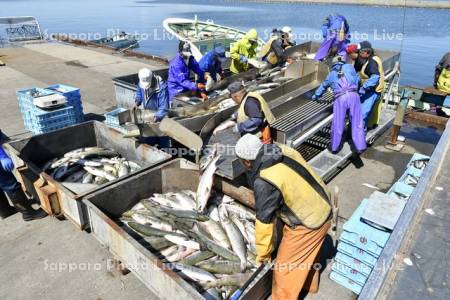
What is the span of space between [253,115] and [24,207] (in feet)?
12.6

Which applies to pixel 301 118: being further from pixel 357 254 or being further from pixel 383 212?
pixel 357 254

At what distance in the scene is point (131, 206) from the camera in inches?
185

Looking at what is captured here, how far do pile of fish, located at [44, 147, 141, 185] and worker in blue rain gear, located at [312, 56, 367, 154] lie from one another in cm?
380

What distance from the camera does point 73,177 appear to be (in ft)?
17.4

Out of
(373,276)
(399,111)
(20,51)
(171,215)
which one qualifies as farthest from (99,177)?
(20,51)

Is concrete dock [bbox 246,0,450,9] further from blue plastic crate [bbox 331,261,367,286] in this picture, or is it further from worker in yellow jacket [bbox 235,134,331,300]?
worker in yellow jacket [bbox 235,134,331,300]

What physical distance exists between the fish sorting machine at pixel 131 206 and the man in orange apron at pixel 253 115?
97 cm

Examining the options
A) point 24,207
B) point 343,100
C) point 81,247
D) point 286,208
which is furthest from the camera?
point 343,100

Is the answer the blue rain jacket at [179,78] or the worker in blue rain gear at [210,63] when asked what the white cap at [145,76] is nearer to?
the blue rain jacket at [179,78]

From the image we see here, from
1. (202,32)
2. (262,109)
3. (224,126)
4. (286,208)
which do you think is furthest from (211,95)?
(202,32)

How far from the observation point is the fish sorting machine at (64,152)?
14.2 feet

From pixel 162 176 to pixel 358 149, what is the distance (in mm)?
4055

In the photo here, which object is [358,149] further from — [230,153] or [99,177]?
[99,177]

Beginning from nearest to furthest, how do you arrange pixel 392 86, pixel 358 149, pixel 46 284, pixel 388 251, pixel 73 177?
pixel 388 251 → pixel 46 284 → pixel 73 177 → pixel 358 149 → pixel 392 86
